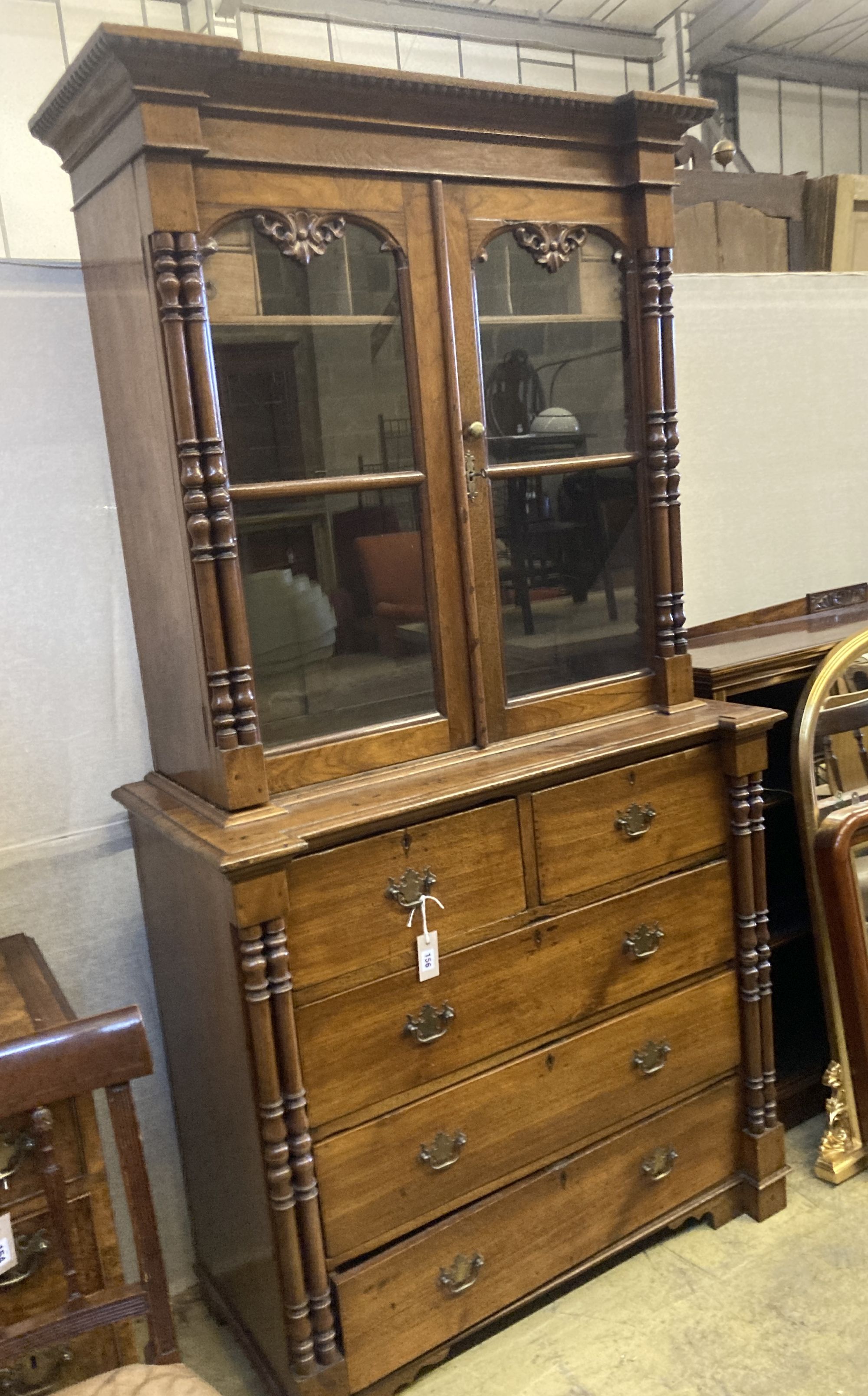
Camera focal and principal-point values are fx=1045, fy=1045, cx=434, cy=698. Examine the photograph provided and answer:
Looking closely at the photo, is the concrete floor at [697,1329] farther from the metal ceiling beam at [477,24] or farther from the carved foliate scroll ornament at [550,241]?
the metal ceiling beam at [477,24]

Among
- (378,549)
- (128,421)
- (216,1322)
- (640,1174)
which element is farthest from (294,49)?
(216,1322)

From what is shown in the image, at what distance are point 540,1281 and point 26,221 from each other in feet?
6.19

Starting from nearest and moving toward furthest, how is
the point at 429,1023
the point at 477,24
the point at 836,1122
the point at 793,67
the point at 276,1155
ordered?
the point at 276,1155 → the point at 429,1023 → the point at 836,1122 → the point at 477,24 → the point at 793,67

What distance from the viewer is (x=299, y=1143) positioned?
1.39 m

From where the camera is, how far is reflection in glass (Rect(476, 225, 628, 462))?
154cm

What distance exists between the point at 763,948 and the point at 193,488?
123cm

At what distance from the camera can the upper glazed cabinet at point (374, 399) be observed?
1.30 m

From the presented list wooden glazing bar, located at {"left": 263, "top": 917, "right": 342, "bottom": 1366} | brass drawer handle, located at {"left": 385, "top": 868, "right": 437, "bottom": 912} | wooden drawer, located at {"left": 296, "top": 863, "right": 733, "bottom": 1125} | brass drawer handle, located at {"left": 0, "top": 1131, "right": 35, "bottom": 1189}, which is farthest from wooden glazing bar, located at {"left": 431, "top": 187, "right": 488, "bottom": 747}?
brass drawer handle, located at {"left": 0, "top": 1131, "right": 35, "bottom": 1189}

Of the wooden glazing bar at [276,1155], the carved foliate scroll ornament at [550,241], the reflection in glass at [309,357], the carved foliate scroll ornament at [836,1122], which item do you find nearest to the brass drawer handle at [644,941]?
the carved foliate scroll ornament at [836,1122]

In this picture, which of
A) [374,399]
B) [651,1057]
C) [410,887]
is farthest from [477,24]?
[651,1057]

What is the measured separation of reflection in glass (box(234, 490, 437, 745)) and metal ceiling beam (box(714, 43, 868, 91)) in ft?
6.34

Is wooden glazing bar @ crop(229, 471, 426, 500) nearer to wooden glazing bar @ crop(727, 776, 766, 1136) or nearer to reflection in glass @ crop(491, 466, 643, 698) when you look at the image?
reflection in glass @ crop(491, 466, 643, 698)

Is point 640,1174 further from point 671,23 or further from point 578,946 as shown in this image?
point 671,23

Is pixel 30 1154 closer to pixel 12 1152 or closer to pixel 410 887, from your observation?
pixel 12 1152
